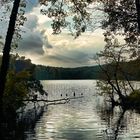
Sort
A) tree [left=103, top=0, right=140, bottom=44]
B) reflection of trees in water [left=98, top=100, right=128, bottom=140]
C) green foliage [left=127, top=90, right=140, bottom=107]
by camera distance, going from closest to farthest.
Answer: tree [left=103, top=0, right=140, bottom=44]
reflection of trees in water [left=98, top=100, right=128, bottom=140]
green foliage [left=127, top=90, right=140, bottom=107]

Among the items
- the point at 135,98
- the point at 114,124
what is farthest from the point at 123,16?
the point at 135,98

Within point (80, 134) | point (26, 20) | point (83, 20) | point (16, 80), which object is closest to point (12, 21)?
point (26, 20)

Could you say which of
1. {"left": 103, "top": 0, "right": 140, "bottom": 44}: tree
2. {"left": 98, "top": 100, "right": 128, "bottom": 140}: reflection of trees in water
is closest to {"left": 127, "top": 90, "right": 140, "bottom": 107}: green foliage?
{"left": 98, "top": 100, "right": 128, "bottom": 140}: reflection of trees in water

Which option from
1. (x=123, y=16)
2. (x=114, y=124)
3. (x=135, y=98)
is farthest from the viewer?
(x=135, y=98)

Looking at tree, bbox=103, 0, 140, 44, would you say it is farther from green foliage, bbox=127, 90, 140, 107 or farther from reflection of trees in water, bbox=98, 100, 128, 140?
green foliage, bbox=127, 90, 140, 107

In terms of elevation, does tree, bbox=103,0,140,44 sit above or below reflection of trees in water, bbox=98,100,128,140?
above

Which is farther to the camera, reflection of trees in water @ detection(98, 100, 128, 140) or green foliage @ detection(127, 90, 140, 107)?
green foliage @ detection(127, 90, 140, 107)

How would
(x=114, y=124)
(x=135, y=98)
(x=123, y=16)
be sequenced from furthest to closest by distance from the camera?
(x=135, y=98) < (x=114, y=124) < (x=123, y=16)

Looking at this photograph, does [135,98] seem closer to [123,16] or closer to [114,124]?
[114,124]

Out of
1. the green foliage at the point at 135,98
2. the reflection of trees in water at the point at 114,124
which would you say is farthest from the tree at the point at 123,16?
the green foliage at the point at 135,98

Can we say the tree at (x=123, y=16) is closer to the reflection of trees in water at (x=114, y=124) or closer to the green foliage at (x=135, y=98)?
the reflection of trees in water at (x=114, y=124)

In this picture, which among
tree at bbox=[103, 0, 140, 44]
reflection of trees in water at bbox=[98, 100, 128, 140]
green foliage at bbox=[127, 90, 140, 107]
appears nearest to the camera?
tree at bbox=[103, 0, 140, 44]

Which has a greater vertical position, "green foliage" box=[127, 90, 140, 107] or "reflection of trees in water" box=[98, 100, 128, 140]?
"green foliage" box=[127, 90, 140, 107]

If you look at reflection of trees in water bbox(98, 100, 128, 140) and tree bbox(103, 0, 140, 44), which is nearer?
tree bbox(103, 0, 140, 44)
